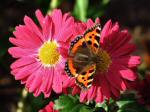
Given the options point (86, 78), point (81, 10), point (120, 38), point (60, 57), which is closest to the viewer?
point (86, 78)

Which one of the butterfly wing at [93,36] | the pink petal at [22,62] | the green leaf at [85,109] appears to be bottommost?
the green leaf at [85,109]

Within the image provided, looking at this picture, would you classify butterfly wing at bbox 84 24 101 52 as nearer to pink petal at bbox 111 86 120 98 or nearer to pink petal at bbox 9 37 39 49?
pink petal at bbox 111 86 120 98

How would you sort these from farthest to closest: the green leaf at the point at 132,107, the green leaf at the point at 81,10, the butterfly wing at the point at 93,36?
the green leaf at the point at 81,10
the green leaf at the point at 132,107
the butterfly wing at the point at 93,36

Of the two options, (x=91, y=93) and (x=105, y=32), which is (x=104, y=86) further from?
(x=105, y=32)

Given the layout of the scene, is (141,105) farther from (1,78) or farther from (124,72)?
(1,78)

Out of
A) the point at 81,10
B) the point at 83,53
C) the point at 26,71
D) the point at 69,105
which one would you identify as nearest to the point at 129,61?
the point at 83,53

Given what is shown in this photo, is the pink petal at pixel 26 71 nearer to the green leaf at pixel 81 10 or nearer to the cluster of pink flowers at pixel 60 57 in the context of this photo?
the cluster of pink flowers at pixel 60 57

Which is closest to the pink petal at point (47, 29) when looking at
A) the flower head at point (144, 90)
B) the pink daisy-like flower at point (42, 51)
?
the pink daisy-like flower at point (42, 51)

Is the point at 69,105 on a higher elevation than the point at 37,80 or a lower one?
lower
